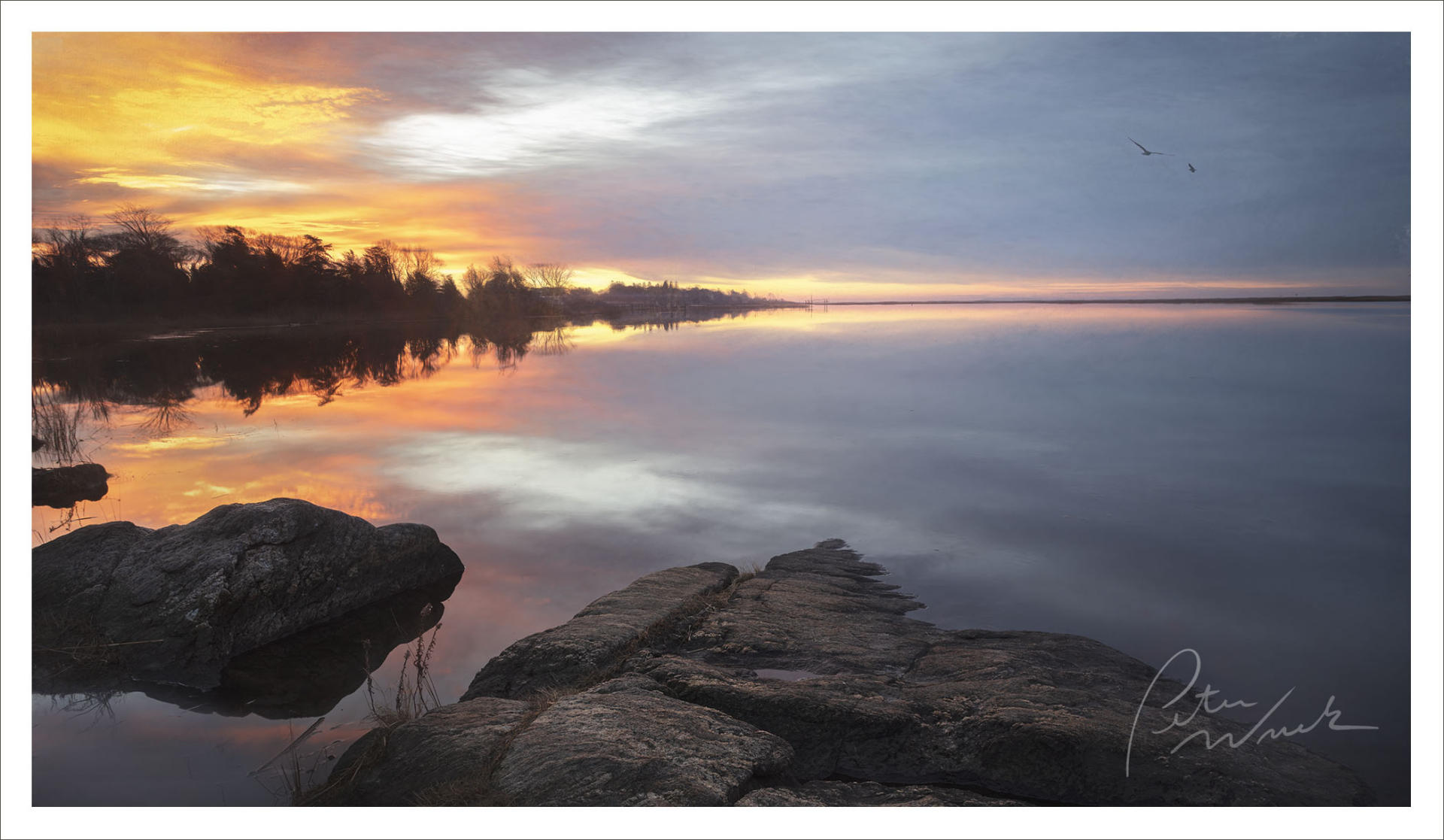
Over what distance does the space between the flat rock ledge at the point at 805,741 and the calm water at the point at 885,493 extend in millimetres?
1230

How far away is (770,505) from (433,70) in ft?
21.7

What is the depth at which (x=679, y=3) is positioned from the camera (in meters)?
5.92

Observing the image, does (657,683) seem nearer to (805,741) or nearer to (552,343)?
(805,741)

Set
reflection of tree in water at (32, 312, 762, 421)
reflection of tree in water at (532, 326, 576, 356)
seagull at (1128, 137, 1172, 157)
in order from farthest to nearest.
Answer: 1. reflection of tree in water at (532, 326, 576, 356)
2. reflection of tree in water at (32, 312, 762, 421)
3. seagull at (1128, 137, 1172, 157)

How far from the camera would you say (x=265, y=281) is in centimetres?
2252

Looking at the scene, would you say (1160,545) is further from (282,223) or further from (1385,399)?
(282,223)

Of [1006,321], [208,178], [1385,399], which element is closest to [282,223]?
[208,178]

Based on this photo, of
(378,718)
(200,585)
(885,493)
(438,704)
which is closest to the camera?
(378,718)

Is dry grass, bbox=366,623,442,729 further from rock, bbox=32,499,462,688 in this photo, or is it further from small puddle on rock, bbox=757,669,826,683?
small puddle on rock, bbox=757,669,826,683
